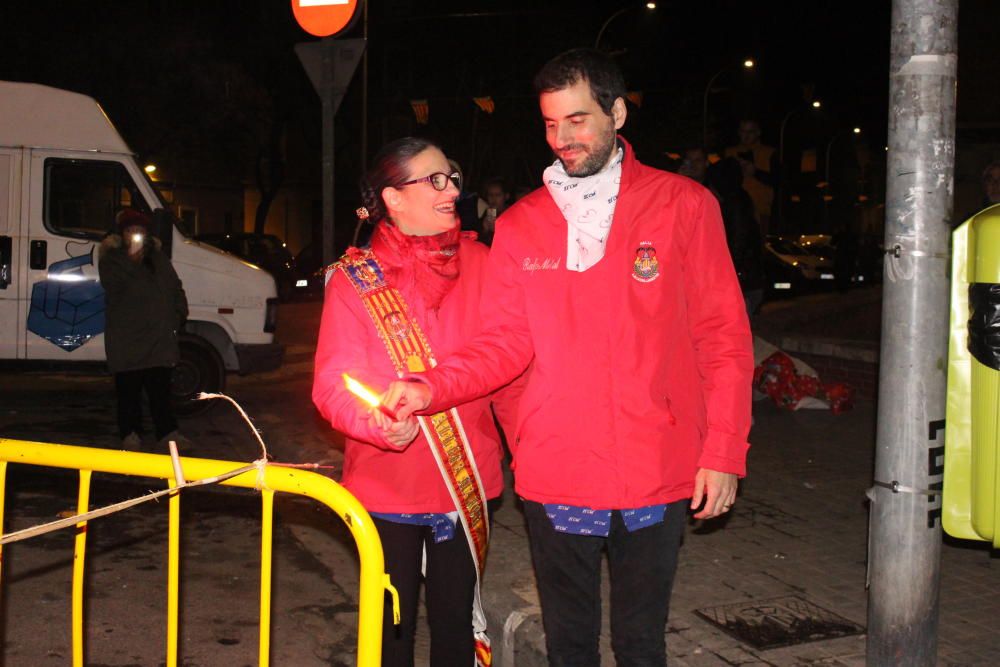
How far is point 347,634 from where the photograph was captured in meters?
4.89

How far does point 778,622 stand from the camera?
4.45 m

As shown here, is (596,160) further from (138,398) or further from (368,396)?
(138,398)

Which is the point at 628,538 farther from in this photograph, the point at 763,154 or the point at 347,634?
the point at 763,154

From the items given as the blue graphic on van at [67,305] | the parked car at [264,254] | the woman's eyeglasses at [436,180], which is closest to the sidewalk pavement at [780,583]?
the woman's eyeglasses at [436,180]

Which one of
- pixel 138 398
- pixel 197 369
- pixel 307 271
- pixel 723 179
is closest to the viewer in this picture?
pixel 723 179

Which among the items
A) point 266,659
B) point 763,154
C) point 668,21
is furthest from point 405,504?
point 668,21

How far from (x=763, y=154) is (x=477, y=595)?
6.37 metres

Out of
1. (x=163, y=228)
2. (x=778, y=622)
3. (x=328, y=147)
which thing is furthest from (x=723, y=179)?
(x=163, y=228)

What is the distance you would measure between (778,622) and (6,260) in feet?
25.6

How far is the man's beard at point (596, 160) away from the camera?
2.95 meters

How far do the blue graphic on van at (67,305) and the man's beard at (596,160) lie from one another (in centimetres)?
779

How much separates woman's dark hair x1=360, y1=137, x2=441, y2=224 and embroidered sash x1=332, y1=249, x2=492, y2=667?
167 millimetres

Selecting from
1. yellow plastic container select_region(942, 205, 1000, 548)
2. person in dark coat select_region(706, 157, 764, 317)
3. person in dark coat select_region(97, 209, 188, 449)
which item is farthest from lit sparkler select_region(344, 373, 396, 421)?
person in dark coat select_region(97, 209, 188, 449)

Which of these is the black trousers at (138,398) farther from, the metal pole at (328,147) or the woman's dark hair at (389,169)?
the woman's dark hair at (389,169)
